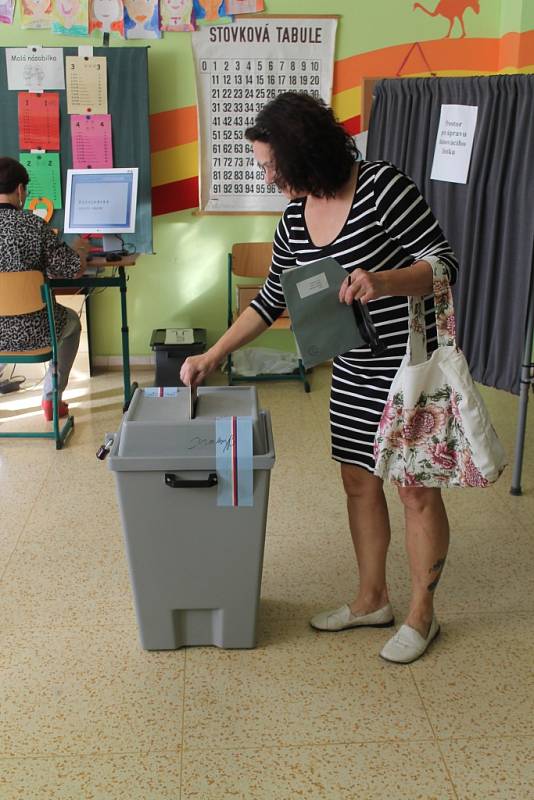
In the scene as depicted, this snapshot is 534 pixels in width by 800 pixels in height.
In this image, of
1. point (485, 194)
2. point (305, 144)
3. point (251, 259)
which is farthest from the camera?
point (251, 259)

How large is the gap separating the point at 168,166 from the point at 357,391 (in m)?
3.09

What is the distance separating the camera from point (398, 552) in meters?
2.69

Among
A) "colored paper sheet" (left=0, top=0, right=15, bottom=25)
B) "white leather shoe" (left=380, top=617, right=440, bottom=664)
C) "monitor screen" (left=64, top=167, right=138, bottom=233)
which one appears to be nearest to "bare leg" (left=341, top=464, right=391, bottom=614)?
"white leather shoe" (left=380, top=617, right=440, bottom=664)

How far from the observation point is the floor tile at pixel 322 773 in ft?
5.51

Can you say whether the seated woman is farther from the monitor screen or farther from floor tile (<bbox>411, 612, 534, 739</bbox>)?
floor tile (<bbox>411, 612, 534, 739</bbox>)

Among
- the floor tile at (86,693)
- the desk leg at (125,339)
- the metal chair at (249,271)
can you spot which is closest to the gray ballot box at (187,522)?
the floor tile at (86,693)

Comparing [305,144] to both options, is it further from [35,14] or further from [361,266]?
[35,14]

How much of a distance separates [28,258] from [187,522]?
2011mm

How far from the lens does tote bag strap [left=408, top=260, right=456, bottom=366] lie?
5.94ft

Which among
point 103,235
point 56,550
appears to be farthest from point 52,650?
point 103,235

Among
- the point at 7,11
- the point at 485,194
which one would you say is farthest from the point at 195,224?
the point at 485,194

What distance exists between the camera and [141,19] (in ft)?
14.6

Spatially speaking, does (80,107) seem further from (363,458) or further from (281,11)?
(363,458)

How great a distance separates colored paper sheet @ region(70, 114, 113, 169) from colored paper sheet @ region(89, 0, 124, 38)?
45cm
